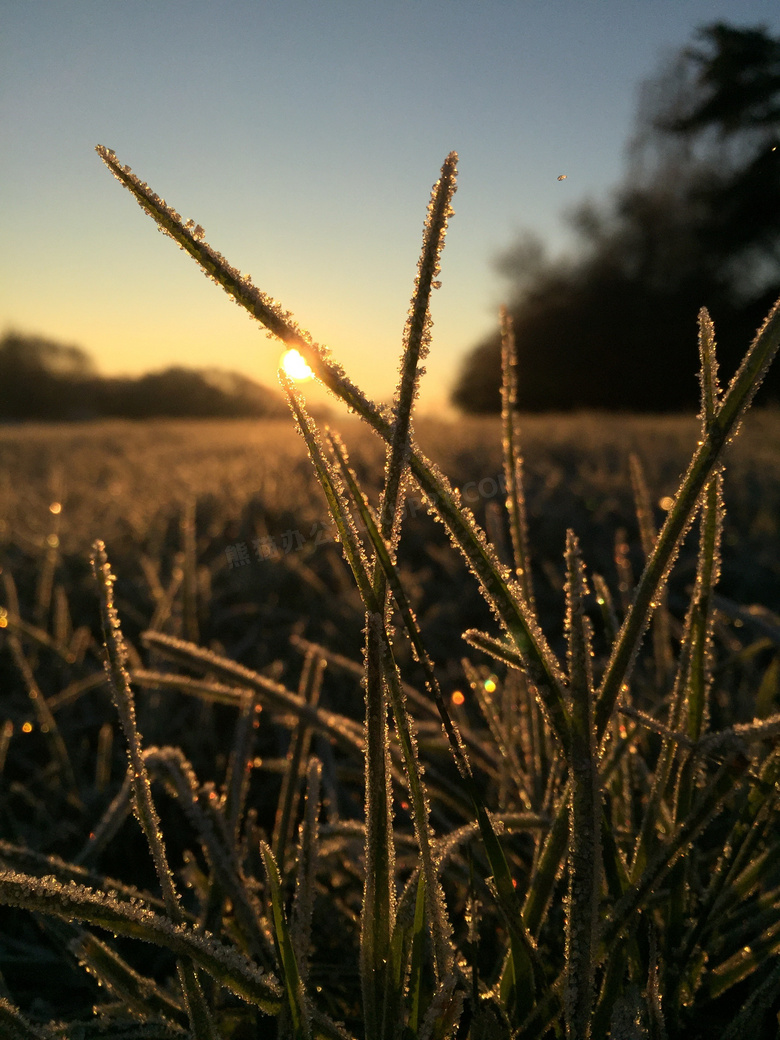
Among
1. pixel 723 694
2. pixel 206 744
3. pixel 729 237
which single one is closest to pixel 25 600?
pixel 206 744

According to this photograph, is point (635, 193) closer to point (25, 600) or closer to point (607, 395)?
point (607, 395)

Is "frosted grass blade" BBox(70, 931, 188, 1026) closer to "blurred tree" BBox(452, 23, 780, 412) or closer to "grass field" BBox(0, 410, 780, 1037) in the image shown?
"grass field" BBox(0, 410, 780, 1037)

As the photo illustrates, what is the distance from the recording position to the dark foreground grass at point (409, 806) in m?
0.32

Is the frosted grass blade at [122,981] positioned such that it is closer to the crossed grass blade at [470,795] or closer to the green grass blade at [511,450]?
the crossed grass blade at [470,795]

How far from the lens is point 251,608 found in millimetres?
1182

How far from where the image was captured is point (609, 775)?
1.61ft

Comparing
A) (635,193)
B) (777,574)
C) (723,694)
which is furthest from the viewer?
(635,193)

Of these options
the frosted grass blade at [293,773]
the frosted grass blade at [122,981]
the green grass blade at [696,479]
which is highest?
the green grass blade at [696,479]

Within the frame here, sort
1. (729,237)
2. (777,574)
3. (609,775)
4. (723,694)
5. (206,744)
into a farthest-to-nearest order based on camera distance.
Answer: (729,237)
(777,574)
(206,744)
(723,694)
(609,775)

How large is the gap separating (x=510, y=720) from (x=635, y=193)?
10.6 m

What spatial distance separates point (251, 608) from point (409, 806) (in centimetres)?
55

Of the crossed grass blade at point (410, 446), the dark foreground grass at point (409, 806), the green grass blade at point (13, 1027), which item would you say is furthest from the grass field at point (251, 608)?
the crossed grass blade at point (410, 446)

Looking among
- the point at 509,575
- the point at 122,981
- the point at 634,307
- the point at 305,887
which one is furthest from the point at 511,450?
the point at 634,307

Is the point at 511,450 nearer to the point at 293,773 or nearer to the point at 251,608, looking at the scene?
the point at 293,773
